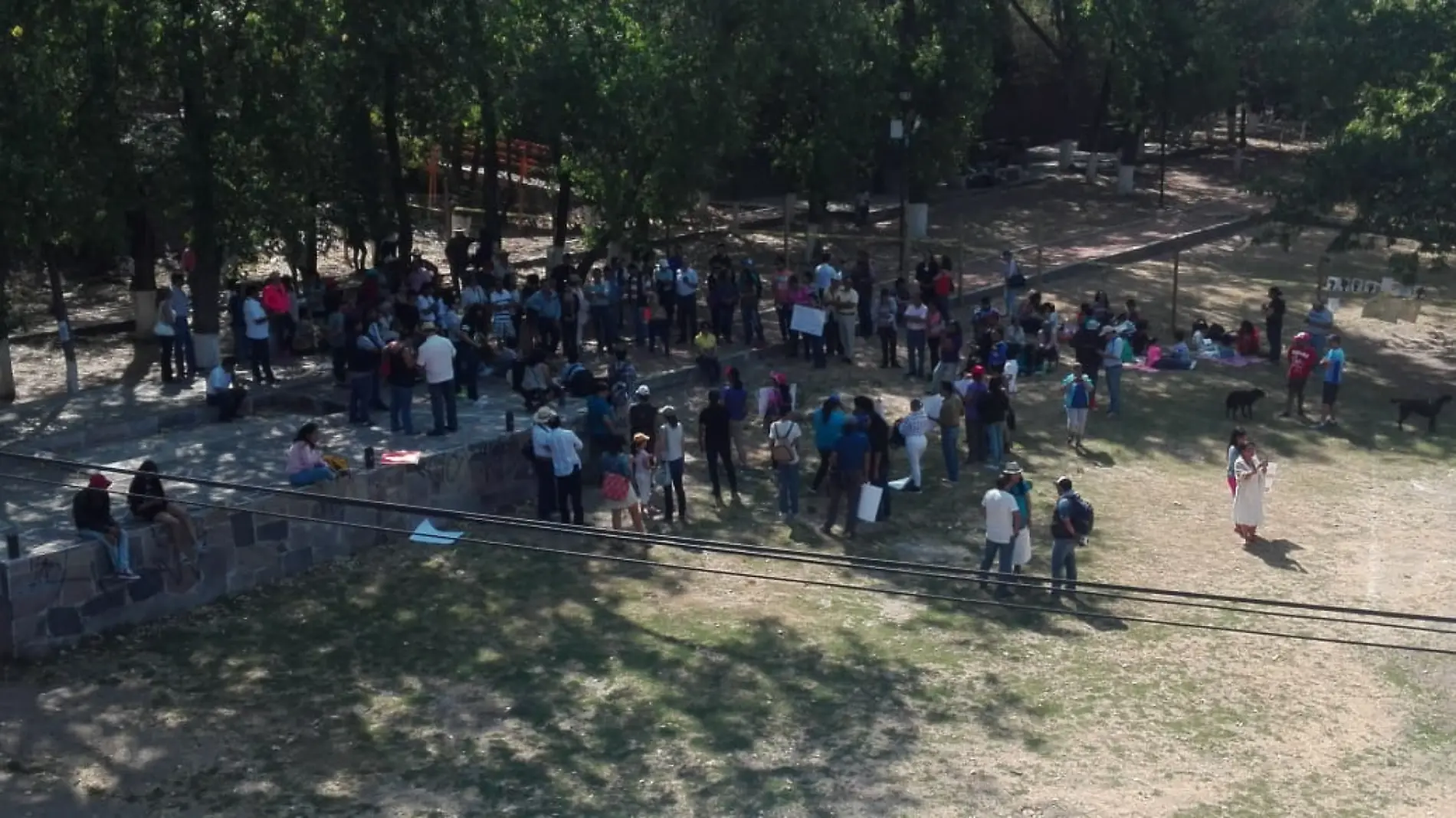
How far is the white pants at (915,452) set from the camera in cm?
1825

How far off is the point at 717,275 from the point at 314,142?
603 cm

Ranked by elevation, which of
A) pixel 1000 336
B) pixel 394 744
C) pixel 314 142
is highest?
pixel 314 142

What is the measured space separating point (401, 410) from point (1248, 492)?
29.0 ft

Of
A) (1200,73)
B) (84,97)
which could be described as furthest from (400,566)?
(1200,73)

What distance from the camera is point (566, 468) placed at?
53.6 ft

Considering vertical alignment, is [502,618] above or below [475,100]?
below

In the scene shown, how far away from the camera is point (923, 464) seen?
1964 centimetres

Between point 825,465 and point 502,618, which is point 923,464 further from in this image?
point 502,618

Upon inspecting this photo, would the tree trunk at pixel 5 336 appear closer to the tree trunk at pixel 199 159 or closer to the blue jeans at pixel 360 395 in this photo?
the tree trunk at pixel 199 159

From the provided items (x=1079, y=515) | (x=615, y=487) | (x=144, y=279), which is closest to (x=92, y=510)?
(x=615, y=487)

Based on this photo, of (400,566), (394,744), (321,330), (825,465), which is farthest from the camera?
(321,330)

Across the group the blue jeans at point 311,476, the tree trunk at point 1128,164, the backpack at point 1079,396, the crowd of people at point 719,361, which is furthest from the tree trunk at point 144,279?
the tree trunk at point 1128,164

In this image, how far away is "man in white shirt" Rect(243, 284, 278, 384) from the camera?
20.2 meters

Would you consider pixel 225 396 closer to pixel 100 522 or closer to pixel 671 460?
pixel 100 522
